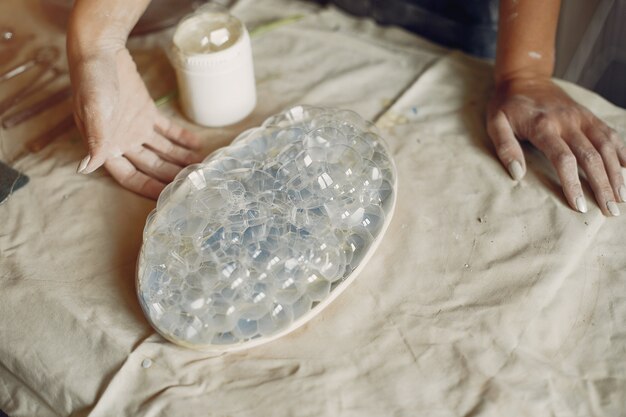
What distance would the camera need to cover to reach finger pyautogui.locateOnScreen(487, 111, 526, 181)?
37.5 inches

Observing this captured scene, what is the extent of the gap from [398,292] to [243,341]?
21 cm

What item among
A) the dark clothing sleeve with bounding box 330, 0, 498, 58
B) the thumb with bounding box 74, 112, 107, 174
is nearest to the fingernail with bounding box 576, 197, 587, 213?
the dark clothing sleeve with bounding box 330, 0, 498, 58

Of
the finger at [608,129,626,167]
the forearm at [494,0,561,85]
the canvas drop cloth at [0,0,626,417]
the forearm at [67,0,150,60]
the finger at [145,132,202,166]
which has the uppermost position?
the forearm at [67,0,150,60]

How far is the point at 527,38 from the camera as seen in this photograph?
103 centimetres

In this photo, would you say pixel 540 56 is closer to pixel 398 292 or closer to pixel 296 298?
pixel 398 292

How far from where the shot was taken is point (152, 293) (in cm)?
79

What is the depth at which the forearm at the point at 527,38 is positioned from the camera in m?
1.02

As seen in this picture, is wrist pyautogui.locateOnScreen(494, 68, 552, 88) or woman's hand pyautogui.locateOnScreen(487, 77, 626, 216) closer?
woman's hand pyautogui.locateOnScreen(487, 77, 626, 216)

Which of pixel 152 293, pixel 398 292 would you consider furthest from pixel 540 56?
pixel 152 293

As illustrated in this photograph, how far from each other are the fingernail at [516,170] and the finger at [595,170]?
78mm

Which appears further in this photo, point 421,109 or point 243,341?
point 421,109

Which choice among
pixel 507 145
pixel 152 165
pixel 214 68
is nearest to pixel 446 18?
pixel 507 145

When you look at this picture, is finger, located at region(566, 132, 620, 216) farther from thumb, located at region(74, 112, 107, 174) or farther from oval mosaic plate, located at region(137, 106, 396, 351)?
thumb, located at region(74, 112, 107, 174)

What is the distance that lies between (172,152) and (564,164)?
0.58 meters
